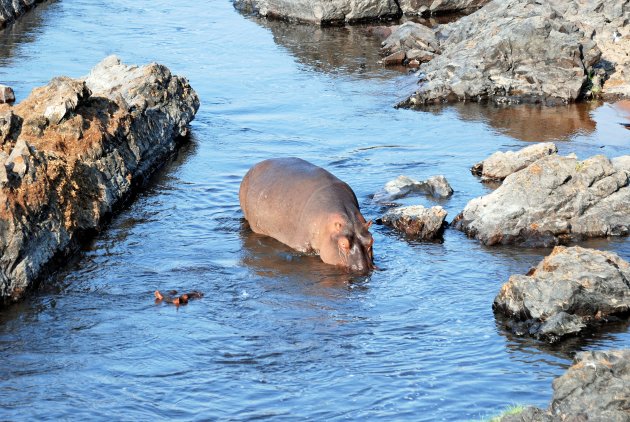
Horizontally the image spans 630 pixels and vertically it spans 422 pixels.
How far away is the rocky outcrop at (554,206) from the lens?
13875 mm

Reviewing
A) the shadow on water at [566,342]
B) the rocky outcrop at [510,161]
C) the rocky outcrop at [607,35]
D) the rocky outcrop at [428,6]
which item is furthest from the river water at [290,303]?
the rocky outcrop at [428,6]

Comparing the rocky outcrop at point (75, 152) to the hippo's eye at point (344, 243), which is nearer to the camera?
the rocky outcrop at point (75, 152)

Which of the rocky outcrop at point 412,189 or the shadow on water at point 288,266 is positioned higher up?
the rocky outcrop at point 412,189

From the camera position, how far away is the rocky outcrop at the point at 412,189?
15.7 meters

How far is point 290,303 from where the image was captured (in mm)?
12000

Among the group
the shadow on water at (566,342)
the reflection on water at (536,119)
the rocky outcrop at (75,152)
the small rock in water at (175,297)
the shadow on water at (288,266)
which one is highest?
the rocky outcrop at (75,152)

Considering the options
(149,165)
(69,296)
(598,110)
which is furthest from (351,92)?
(69,296)

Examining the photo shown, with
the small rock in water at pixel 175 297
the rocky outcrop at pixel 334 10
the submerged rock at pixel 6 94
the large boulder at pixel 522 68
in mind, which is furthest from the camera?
the rocky outcrop at pixel 334 10

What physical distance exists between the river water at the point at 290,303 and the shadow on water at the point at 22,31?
14.8 feet

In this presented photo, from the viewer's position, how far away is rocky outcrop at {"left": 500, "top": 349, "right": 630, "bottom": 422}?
7023 millimetres

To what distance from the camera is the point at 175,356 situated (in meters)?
10.5

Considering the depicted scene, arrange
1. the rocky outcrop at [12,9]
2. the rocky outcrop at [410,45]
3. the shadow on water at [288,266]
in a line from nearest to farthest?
1. the shadow on water at [288,266]
2. the rocky outcrop at [410,45]
3. the rocky outcrop at [12,9]

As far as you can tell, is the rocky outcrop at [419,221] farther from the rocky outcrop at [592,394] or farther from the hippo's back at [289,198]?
the rocky outcrop at [592,394]

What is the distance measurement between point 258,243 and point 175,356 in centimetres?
400
